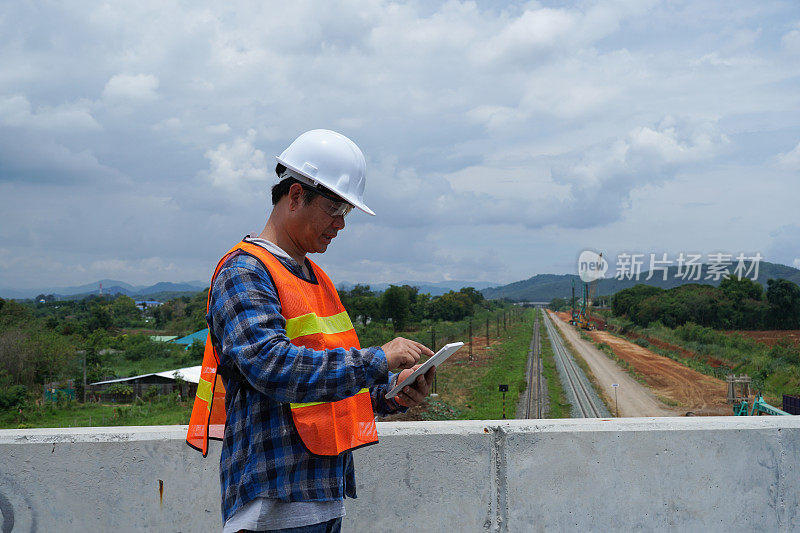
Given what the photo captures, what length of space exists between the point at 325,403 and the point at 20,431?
1.91 m

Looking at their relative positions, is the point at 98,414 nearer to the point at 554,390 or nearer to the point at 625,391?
the point at 554,390

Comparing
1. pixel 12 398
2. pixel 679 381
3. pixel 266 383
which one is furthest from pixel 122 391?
pixel 266 383

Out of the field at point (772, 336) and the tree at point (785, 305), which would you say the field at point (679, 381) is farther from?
the tree at point (785, 305)

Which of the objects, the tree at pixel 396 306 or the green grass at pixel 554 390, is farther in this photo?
the tree at pixel 396 306

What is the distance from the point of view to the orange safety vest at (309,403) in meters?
1.36

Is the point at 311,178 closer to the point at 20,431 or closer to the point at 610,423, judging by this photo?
the point at 610,423

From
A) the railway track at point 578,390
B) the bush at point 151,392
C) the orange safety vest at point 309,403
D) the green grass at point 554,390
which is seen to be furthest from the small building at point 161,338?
the orange safety vest at point 309,403

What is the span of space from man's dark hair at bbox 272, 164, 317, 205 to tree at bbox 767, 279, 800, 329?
6758cm

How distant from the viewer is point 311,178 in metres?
1.50

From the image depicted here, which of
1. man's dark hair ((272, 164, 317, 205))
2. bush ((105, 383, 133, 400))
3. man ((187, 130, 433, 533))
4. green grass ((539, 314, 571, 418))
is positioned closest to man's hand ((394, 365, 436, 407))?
man ((187, 130, 433, 533))

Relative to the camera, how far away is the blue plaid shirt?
4.04ft

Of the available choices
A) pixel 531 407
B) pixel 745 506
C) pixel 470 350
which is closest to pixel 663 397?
pixel 531 407

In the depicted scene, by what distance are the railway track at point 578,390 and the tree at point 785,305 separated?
21868 mm

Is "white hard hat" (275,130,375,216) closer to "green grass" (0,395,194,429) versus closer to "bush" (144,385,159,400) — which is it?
"green grass" (0,395,194,429)
